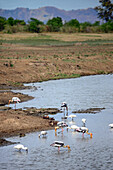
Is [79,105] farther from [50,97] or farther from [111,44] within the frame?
[111,44]

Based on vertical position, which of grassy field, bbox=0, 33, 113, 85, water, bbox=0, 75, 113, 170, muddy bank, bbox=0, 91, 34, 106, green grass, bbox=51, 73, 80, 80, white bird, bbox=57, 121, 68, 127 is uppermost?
grassy field, bbox=0, 33, 113, 85

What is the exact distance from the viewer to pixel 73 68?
56.3 metres

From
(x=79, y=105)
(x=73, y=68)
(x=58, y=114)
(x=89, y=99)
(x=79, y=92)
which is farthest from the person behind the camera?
(x=73, y=68)

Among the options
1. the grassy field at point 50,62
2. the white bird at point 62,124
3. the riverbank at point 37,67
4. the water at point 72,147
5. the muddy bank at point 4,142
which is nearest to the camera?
the water at point 72,147

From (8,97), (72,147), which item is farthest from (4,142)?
(8,97)

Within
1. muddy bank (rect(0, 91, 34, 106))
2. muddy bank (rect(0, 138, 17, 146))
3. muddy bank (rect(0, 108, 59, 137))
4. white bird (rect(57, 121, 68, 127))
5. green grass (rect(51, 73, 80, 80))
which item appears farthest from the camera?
green grass (rect(51, 73, 80, 80))

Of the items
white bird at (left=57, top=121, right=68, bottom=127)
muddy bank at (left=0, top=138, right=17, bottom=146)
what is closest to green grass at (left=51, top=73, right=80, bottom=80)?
white bird at (left=57, top=121, right=68, bottom=127)

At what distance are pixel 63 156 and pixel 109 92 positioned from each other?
66.2 ft

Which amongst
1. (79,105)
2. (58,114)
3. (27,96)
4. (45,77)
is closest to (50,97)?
(27,96)

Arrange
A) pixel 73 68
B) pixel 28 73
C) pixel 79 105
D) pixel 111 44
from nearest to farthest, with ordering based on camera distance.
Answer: pixel 79 105 < pixel 28 73 < pixel 73 68 < pixel 111 44

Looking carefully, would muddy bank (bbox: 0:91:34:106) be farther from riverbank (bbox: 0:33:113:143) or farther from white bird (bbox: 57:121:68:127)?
white bird (bbox: 57:121:68:127)

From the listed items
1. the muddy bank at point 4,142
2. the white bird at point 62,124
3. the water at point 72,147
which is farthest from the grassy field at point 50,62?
the muddy bank at point 4,142

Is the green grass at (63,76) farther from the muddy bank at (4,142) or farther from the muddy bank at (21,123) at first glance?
the muddy bank at (4,142)

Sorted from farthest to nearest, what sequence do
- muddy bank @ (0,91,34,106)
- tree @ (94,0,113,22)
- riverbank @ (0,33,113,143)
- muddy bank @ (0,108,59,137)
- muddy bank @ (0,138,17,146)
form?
tree @ (94,0,113,22) → muddy bank @ (0,91,34,106) → riverbank @ (0,33,113,143) → muddy bank @ (0,108,59,137) → muddy bank @ (0,138,17,146)
